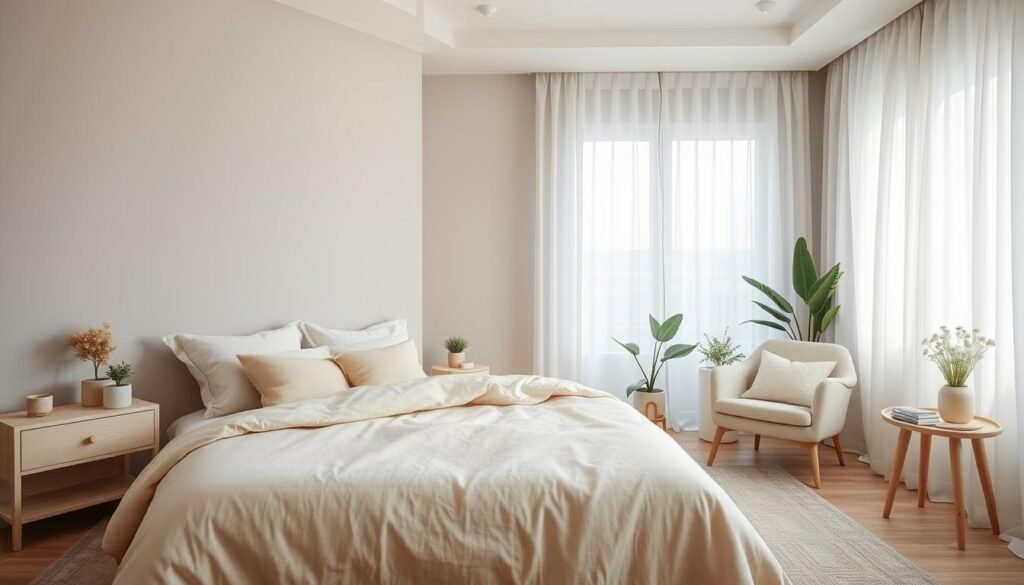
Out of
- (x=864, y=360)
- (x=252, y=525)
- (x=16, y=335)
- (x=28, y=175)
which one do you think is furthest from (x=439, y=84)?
(x=252, y=525)

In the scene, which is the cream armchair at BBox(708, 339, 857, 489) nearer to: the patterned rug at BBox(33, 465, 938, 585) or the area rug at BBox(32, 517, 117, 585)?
the patterned rug at BBox(33, 465, 938, 585)

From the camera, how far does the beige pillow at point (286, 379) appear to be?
319cm

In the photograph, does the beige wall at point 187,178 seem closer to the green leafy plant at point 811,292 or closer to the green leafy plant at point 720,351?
the green leafy plant at point 720,351

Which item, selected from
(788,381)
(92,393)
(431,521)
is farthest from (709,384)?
(92,393)

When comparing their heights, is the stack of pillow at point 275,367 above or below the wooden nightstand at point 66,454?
above

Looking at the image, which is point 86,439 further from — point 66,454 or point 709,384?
point 709,384

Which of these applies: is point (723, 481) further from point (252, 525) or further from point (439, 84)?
point (439, 84)

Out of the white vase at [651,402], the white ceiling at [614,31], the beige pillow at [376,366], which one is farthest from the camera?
the white vase at [651,402]

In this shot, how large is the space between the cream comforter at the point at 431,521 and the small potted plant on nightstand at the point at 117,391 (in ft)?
3.03

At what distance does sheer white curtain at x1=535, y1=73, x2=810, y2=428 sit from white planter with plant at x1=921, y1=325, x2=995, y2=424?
6.48ft

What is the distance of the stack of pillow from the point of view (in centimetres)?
323

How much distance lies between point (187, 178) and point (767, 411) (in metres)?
3.42

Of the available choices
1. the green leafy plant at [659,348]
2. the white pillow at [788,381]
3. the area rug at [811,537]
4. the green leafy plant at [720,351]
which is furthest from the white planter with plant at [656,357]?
the area rug at [811,537]

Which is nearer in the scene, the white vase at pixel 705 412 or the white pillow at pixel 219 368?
the white pillow at pixel 219 368
